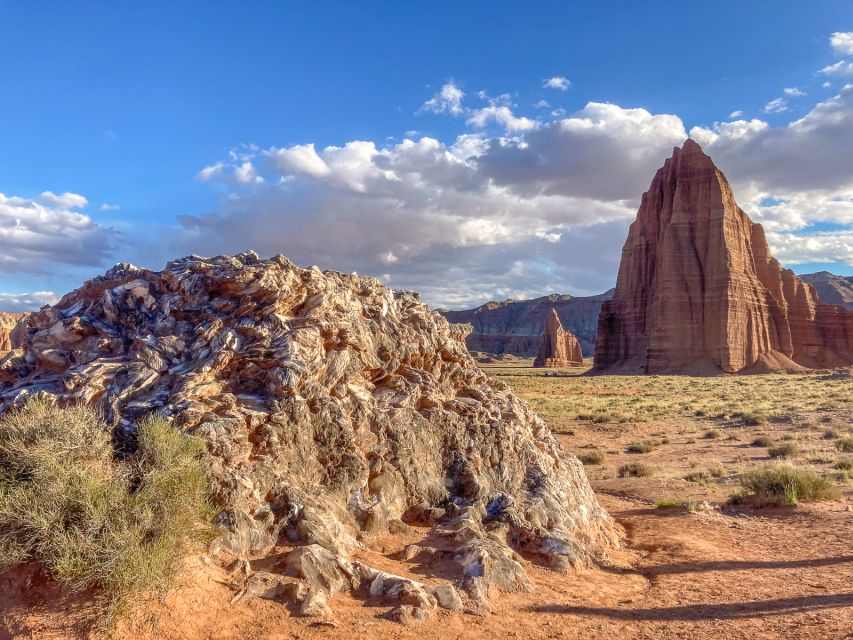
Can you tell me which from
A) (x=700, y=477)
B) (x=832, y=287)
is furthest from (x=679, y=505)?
(x=832, y=287)

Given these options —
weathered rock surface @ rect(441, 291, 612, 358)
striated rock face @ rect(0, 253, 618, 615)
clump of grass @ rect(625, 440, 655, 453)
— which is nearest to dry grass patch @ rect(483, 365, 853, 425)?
clump of grass @ rect(625, 440, 655, 453)

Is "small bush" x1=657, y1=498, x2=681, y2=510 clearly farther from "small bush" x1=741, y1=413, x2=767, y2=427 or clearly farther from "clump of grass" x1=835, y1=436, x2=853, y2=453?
"small bush" x1=741, y1=413, x2=767, y2=427

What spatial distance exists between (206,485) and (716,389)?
43.7m

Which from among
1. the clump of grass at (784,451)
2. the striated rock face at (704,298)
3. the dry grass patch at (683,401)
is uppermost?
the striated rock face at (704,298)

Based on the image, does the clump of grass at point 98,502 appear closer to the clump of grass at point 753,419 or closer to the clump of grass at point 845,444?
the clump of grass at point 845,444

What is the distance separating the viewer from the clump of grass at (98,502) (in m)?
4.70

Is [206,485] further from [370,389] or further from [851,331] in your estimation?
[851,331]

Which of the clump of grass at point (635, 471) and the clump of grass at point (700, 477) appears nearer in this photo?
the clump of grass at point (700, 477)

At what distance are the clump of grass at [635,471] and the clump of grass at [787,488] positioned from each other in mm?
2984

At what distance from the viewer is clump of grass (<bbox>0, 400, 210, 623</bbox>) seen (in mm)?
4703

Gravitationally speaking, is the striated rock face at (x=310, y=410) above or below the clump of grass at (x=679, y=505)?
above

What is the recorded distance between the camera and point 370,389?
862cm

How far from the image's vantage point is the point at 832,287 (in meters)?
137

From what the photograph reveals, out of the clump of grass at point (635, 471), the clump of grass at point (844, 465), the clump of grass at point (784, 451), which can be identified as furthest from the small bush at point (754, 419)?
the clump of grass at point (635, 471)
